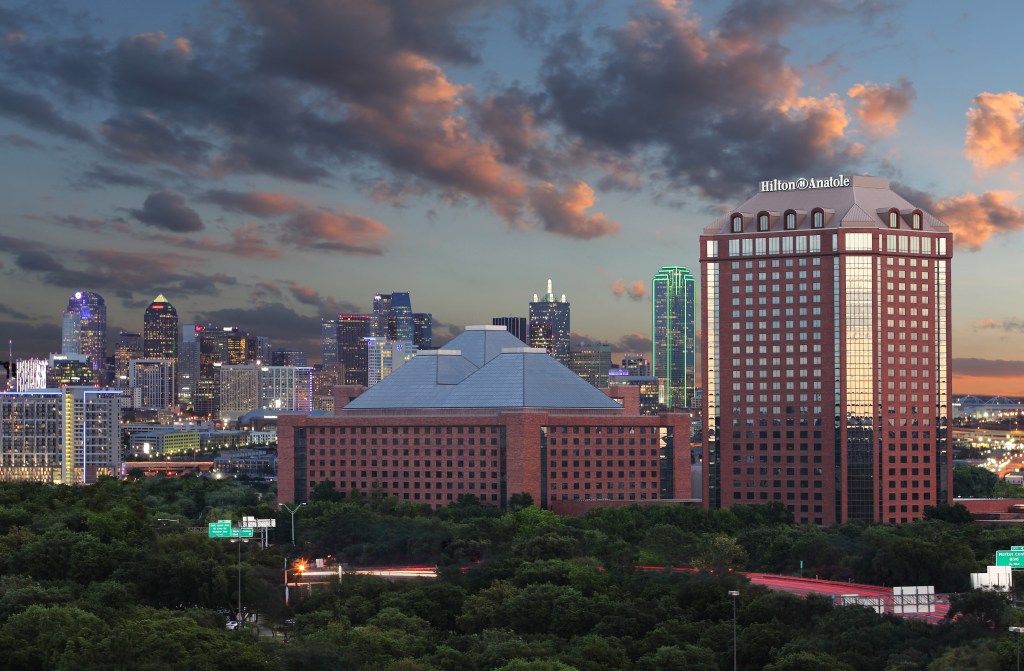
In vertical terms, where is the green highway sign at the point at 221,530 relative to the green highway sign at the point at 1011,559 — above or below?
below

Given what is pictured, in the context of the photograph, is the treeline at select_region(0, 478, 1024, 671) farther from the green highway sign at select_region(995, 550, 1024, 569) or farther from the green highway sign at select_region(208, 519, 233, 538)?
the green highway sign at select_region(208, 519, 233, 538)

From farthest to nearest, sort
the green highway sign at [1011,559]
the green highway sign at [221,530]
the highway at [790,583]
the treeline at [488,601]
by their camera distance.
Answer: the green highway sign at [221,530] → the highway at [790,583] → the green highway sign at [1011,559] → the treeline at [488,601]

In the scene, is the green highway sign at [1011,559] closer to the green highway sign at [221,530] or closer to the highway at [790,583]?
the highway at [790,583]

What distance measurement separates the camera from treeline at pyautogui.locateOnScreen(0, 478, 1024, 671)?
375 ft

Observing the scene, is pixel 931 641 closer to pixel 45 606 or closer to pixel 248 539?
pixel 45 606

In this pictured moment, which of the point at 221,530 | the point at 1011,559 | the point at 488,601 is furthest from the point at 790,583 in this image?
the point at 221,530

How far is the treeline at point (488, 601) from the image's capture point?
375 ft

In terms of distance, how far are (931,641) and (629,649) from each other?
69.2 ft

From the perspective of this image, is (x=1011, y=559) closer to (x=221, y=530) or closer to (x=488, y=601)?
(x=488, y=601)

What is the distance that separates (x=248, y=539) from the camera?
18962 cm

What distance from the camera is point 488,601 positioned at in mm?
138500

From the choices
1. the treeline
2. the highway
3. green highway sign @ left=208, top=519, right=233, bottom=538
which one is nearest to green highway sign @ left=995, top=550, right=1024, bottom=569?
the treeline

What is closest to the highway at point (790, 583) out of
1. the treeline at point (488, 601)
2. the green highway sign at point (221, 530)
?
the treeline at point (488, 601)

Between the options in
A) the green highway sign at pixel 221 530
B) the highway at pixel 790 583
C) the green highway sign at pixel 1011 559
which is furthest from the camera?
the green highway sign at pixel 221 530
